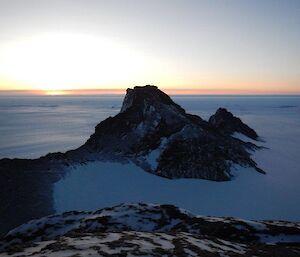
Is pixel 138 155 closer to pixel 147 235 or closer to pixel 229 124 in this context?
pixel 147 235

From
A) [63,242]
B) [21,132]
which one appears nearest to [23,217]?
[63,242]

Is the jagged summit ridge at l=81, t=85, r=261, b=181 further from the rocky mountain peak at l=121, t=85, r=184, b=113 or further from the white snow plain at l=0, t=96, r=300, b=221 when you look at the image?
the white snow plain at l=0, t=96, r=300, b=221

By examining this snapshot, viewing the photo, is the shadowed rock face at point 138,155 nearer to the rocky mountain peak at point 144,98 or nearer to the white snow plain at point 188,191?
the rocky mountain peak at point 144,98

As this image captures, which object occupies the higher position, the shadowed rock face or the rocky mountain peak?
the rocky mountain peak

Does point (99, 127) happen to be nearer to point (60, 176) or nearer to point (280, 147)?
point (60, 176)

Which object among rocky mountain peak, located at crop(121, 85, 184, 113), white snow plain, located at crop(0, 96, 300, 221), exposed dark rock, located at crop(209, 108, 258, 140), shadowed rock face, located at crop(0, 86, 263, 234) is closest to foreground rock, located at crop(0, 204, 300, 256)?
shadowed rock face, located at crop(0, 86, 263, 234)

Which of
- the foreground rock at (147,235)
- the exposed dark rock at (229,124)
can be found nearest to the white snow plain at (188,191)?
the foreground rock at (147,235)

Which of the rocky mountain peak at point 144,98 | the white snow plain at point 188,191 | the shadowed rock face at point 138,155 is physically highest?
the rocky mountain peak at point 144,98
